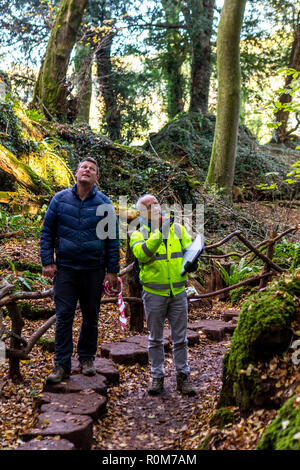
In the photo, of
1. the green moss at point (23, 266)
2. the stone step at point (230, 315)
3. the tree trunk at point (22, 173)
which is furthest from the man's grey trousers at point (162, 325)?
the tree trunk at point (22, 173)

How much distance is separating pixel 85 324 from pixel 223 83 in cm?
1040

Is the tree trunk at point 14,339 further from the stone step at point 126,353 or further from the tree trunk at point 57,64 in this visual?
the tree trunk at point 57,64

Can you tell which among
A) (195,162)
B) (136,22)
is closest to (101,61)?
(136,22)

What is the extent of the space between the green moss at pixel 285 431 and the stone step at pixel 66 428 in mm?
1293

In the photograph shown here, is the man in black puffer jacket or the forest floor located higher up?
the man in black puffer jacket

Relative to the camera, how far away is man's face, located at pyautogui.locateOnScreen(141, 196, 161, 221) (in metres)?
4.04

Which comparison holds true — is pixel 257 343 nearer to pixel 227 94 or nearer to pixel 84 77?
pixel 227 94

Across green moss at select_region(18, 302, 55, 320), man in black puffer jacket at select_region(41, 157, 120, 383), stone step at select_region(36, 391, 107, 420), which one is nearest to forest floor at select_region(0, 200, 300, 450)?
stone step at select_region(36, 391, 107, 420)

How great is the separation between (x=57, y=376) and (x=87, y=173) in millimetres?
1865

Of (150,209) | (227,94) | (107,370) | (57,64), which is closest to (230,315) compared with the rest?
(107,370)

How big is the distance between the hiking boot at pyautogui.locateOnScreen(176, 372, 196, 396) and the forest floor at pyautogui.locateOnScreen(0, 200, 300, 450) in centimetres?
5

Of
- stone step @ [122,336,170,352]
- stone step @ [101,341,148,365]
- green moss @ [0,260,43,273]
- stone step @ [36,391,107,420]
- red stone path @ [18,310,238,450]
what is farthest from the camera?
green moss @ [0,260,43,273]

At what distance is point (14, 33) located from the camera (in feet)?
56.3

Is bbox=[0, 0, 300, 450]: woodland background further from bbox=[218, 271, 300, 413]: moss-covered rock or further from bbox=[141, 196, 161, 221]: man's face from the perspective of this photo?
bbox=[141, 196, 161, 221]: man's face
